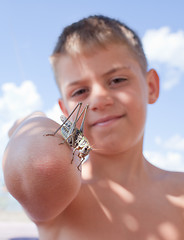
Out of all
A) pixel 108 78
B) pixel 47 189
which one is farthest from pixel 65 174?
pixel 108 78

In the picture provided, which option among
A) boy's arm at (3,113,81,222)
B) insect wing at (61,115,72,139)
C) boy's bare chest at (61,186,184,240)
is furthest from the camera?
boy's bare chest at (61,186,184,240)

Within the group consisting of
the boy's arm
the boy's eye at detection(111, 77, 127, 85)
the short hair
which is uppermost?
the short hair

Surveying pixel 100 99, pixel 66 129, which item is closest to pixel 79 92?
pixel 100 99

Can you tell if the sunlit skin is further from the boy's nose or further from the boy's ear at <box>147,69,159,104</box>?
the boy's ear at <box>147,69,159,104</box>

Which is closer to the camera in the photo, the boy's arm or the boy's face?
the boy's arm

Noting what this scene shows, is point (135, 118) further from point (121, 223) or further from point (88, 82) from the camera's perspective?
point (121, 223)

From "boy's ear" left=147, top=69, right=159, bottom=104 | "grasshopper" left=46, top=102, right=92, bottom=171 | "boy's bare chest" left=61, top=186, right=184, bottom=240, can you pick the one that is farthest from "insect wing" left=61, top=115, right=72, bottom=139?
"boy's ear" left=147, top=69, right=159, bottom=104

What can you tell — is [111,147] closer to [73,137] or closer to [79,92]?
[79,92]

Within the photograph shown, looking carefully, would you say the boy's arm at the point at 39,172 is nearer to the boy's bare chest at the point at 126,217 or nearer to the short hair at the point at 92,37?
the boy's bare chest at the point at 126,217
